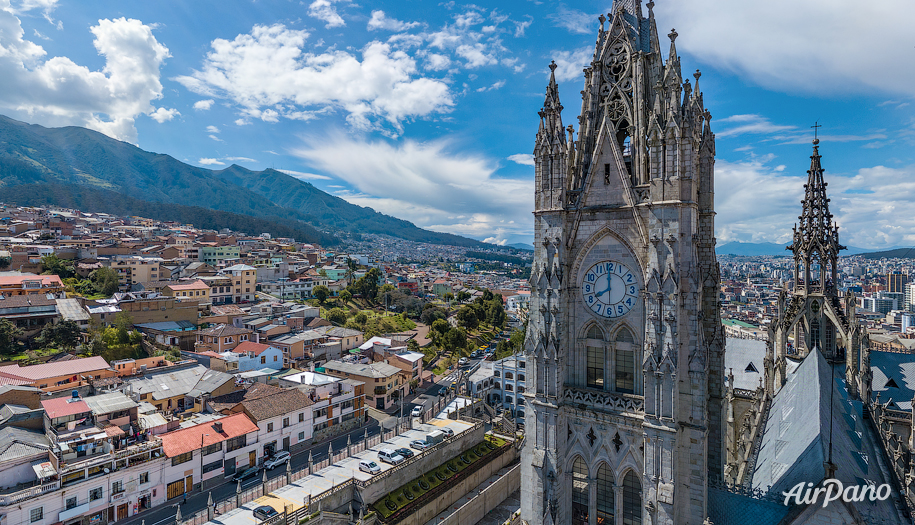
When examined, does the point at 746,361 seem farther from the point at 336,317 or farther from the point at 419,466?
the point at 336,317

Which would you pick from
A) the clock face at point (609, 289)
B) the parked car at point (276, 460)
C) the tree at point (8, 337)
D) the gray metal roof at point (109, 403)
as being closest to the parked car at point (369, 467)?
the parked car at point (276, 460)

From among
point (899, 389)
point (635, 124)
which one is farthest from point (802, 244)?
point (635, 124)

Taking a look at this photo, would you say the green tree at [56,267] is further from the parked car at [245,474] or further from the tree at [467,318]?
the tree at [467,318]

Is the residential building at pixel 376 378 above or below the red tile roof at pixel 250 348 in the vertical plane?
below

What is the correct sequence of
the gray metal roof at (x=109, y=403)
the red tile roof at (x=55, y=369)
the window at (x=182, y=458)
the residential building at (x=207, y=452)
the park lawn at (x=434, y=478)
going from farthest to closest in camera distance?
1. the red tile roof at (x=55, y=369)
2. the gray metal roof at (x=109, y=403)
3. the residential building at (x=207, y=452)
4. the window at (x=182, y=458)
5. the park lawn at (x=434, y=478)

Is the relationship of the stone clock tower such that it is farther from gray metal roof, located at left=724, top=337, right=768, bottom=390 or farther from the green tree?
the green tree

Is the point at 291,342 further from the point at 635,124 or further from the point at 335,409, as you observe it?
the point at 635,124
